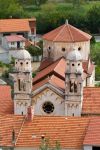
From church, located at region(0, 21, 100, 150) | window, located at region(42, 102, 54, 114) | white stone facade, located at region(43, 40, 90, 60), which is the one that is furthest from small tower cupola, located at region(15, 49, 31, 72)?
white stone facade, located at region(43, 40, 90, 60)

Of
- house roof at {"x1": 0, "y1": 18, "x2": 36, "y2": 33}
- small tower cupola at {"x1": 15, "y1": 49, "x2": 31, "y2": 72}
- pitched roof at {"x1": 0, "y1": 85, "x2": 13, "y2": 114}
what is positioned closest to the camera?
small tower cupola at {"x1": 15, "y1": 49, "x2": 31, "y2": 72}

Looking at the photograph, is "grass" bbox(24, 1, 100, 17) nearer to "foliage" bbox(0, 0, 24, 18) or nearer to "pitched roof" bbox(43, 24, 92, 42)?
"foliage" bbox(0, 0, 24, 18)

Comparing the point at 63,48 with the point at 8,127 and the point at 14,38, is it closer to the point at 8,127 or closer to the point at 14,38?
the point at 8,127

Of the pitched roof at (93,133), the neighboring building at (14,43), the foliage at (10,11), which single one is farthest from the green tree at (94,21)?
the pitched roof at (93,133)

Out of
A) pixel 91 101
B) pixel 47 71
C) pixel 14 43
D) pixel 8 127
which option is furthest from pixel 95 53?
pixel 8 127

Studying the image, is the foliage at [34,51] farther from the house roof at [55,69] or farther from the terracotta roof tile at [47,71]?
the terracotta roof tile at [47,71]

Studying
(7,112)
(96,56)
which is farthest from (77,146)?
(96,56)

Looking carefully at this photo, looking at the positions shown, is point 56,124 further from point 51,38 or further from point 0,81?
point 0,81
